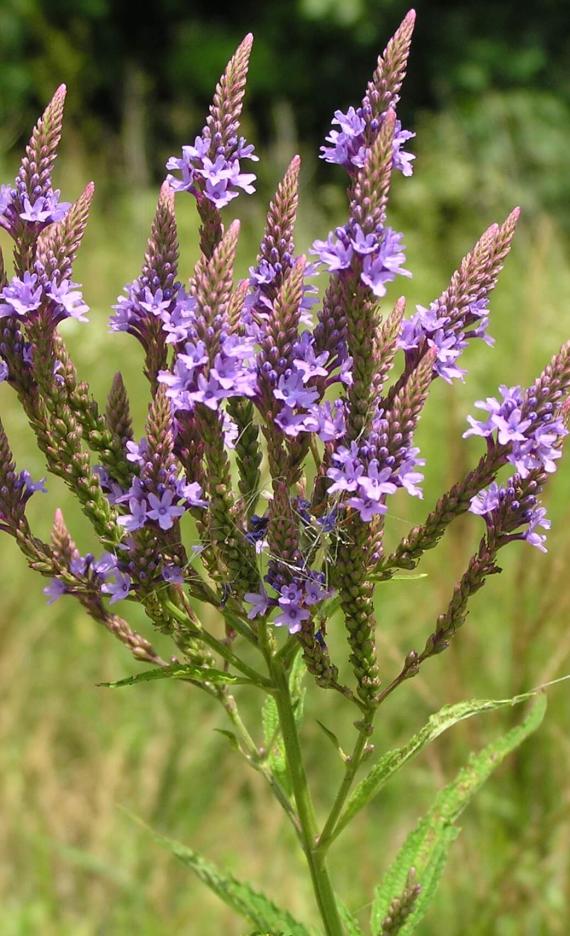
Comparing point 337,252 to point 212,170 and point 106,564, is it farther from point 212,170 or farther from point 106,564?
point 106,564

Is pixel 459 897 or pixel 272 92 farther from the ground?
pixel 272 92

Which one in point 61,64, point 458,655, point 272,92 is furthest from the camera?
point 272,92

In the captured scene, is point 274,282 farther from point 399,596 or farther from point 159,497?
point 399,596

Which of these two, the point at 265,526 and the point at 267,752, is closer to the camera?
the point at 265,526

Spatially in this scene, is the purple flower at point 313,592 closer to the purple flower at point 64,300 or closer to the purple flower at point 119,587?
the purple flower at point 119,587

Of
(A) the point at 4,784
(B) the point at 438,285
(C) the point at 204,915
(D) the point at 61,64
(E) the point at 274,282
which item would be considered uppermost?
(D) the point at 61,64

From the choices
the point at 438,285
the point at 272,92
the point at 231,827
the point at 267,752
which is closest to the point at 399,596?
the point at 231,827

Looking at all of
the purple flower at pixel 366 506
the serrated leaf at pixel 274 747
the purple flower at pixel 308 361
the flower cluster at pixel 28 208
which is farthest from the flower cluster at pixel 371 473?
the flower cluster at pixel 28 208

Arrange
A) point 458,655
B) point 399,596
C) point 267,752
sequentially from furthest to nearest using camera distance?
point 399,596, point 458,655, point 267,752

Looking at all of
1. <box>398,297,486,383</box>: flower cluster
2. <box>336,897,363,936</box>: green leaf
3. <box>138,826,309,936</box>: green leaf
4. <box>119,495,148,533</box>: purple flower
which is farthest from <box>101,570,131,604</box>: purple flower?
<box>336,897,363,936</box>: green leaf
